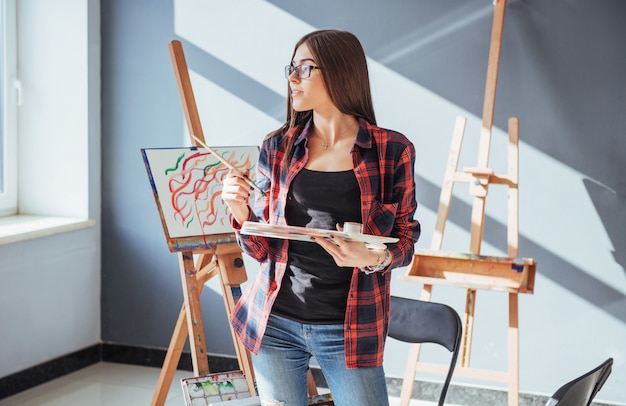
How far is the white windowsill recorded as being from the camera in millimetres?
3602

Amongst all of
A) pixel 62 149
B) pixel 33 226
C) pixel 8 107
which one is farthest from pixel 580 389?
pixel 8 107

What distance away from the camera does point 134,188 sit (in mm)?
4129

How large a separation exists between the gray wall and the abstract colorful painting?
0.87 meters

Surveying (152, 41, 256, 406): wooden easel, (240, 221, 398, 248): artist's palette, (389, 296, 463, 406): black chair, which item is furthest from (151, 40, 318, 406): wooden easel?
(240, 221, 398, 248): artist's palette

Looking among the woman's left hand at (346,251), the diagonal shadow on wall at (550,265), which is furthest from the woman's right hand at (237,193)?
the diagonal shadow on wall at (550,265)

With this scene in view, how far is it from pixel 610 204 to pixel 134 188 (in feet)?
7.50

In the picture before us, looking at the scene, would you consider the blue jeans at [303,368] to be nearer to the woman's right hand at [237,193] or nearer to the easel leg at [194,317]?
the woman's right hand at [237,193]

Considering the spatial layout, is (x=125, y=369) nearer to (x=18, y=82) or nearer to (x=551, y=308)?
(x=18, y=82)

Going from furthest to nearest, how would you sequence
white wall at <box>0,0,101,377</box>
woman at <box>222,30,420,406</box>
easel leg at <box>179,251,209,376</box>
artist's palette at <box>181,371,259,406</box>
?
white wall at <box>0,0,101,377</box>, easel leg at <box>179,251,209,376</box>, artist's palette at <box>181,371,259,406</box>, woman at <box>222,30,420,406</box>

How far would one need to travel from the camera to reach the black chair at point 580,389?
157 cm

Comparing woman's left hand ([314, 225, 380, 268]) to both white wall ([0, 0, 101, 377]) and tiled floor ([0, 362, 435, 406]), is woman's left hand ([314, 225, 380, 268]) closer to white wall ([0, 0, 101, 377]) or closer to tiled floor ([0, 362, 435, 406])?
tiled floor ([0, 362, 435, 406])

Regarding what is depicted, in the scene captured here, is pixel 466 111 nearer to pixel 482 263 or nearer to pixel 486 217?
pixel 486 217

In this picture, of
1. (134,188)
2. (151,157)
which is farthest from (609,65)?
(134,188)

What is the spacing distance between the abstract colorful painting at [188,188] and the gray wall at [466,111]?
866 mm
